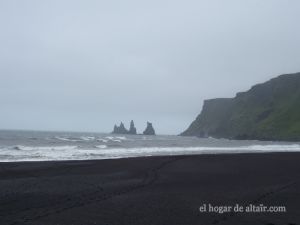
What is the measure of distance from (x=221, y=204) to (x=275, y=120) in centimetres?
11721

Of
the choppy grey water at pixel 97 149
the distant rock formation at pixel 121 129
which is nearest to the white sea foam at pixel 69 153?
the choppy grey water at pixel 97 149

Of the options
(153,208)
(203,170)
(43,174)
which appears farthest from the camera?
(203,170)

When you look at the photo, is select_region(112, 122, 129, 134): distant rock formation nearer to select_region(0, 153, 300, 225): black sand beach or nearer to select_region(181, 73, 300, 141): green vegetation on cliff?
select_region(181, 73, 300, 141): green vegetation on cliff

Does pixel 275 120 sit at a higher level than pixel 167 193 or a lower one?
higher

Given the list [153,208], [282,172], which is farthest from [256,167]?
[153,208]

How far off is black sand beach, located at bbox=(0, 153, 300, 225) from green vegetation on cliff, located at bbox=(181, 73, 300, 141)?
9192 centimetres

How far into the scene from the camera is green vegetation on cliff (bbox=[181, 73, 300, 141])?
382 feet

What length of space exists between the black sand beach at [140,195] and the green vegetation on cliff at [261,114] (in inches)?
3619

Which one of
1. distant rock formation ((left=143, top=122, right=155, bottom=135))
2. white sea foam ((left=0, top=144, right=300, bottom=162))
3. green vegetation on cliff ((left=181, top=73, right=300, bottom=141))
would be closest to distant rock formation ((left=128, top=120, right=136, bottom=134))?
distant rock formation ((left=143, top=122, right=155, bottom=135))

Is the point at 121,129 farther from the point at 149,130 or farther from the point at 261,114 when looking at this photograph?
the point at 261,114

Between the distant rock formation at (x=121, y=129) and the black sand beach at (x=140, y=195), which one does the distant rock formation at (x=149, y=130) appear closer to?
the distant rock formation at (x=121, y=129)

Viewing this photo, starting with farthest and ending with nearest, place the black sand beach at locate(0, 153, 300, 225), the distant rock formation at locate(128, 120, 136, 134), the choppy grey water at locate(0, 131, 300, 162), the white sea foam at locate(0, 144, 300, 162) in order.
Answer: the distant rock formation at locate(128, 120, 136, 134), the choppy grey water at locate(0, 131, 300, 162), the white sea foam at locate(0, 144, 300, 162), the black sand beach at locate(0, 153, 300, 225)

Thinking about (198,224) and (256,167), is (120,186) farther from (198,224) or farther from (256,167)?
(256,167)

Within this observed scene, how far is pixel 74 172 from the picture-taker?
20.3 m
